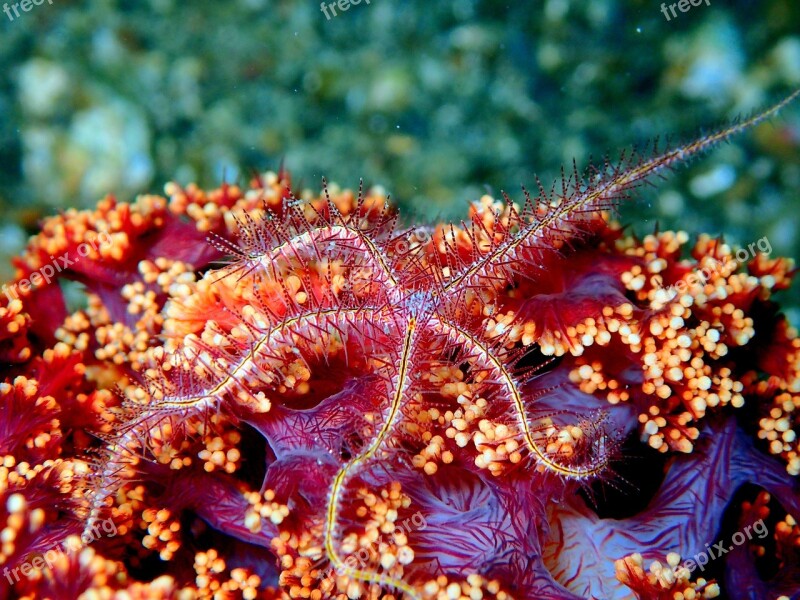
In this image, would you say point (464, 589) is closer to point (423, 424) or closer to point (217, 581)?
point (423, 424)

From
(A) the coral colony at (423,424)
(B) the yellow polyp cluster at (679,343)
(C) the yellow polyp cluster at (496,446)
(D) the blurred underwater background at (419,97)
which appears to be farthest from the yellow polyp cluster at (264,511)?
(D) the blurred underwater background at (419,97)

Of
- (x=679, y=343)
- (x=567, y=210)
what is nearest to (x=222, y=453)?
(x=567, y=210)

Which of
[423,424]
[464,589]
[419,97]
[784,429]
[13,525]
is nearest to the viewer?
[13,525]

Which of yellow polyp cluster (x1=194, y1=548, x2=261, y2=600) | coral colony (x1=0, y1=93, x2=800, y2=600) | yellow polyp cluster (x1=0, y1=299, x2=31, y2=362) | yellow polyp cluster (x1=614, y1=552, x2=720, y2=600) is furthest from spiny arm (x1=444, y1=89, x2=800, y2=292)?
yellow polyp cluster (x1=0, y1=299, x2=31, y2=362)

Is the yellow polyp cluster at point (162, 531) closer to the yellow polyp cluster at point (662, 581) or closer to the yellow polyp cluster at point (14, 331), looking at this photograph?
the yellow polyp cluster at point (14, 331)

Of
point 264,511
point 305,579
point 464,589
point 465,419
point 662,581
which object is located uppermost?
point 465,419
